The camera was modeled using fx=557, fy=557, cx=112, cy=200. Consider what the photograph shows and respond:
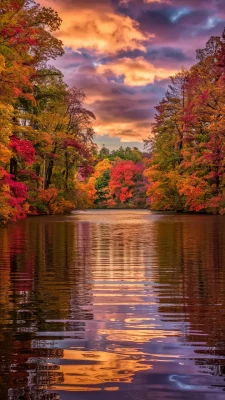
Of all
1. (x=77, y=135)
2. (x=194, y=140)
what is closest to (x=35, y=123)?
(x=77, y=135)

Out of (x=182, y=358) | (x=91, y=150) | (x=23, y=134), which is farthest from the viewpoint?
(x=91, y=150)

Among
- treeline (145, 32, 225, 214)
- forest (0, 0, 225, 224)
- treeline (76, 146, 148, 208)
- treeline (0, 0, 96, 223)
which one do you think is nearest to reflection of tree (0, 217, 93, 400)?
treeline (0, 0, 96, 223)

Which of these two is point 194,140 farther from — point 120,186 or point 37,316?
point 37,316

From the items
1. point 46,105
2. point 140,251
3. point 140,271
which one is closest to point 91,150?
point 46,105

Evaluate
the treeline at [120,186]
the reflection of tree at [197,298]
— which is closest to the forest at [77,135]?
the reflection of tree at [197,298]

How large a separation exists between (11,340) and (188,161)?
51.3m

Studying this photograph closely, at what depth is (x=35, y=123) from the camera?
49031 millimetres

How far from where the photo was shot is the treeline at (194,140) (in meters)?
49.8

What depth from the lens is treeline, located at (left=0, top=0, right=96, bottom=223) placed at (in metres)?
27.6

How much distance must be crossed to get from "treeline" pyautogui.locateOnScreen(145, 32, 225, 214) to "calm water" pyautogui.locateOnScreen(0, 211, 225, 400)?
35674mm

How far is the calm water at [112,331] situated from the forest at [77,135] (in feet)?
65.9

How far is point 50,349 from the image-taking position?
16.9 ft

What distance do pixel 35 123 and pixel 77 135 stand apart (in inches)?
481

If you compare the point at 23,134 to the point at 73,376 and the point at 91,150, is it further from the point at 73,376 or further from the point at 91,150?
the point at 73,376
